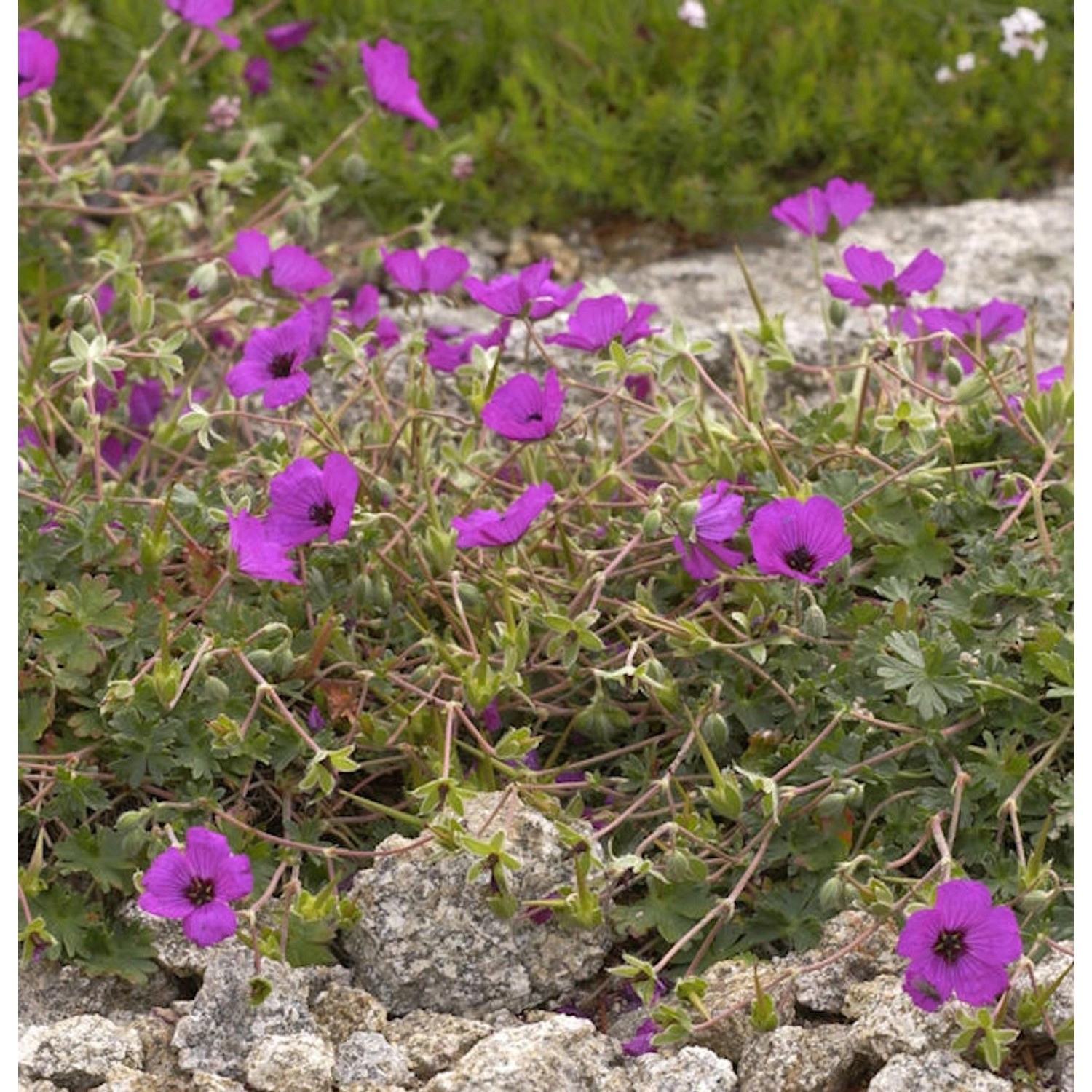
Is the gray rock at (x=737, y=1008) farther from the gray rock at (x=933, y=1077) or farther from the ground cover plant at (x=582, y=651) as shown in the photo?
the gray rock at (x=933, y=1077)

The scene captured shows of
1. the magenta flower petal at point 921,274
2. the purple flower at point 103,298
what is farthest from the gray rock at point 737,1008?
the purple flower at point 103,298

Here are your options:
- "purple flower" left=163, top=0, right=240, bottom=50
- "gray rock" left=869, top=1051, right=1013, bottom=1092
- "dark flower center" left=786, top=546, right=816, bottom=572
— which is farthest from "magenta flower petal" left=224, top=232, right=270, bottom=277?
"gray rock" left=869, top=1051, right=1013, bottom=1092

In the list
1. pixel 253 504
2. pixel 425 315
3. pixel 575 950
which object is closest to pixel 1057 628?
pixel 575 950

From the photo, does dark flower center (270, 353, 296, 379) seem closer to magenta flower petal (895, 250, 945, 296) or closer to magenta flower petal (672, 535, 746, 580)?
magenta flower petal (672, 535, 746, 580)

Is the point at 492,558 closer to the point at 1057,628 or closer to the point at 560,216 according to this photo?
the point at 1057,628

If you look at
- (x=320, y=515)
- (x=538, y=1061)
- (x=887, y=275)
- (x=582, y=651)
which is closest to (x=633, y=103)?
(x=887, y=275)
